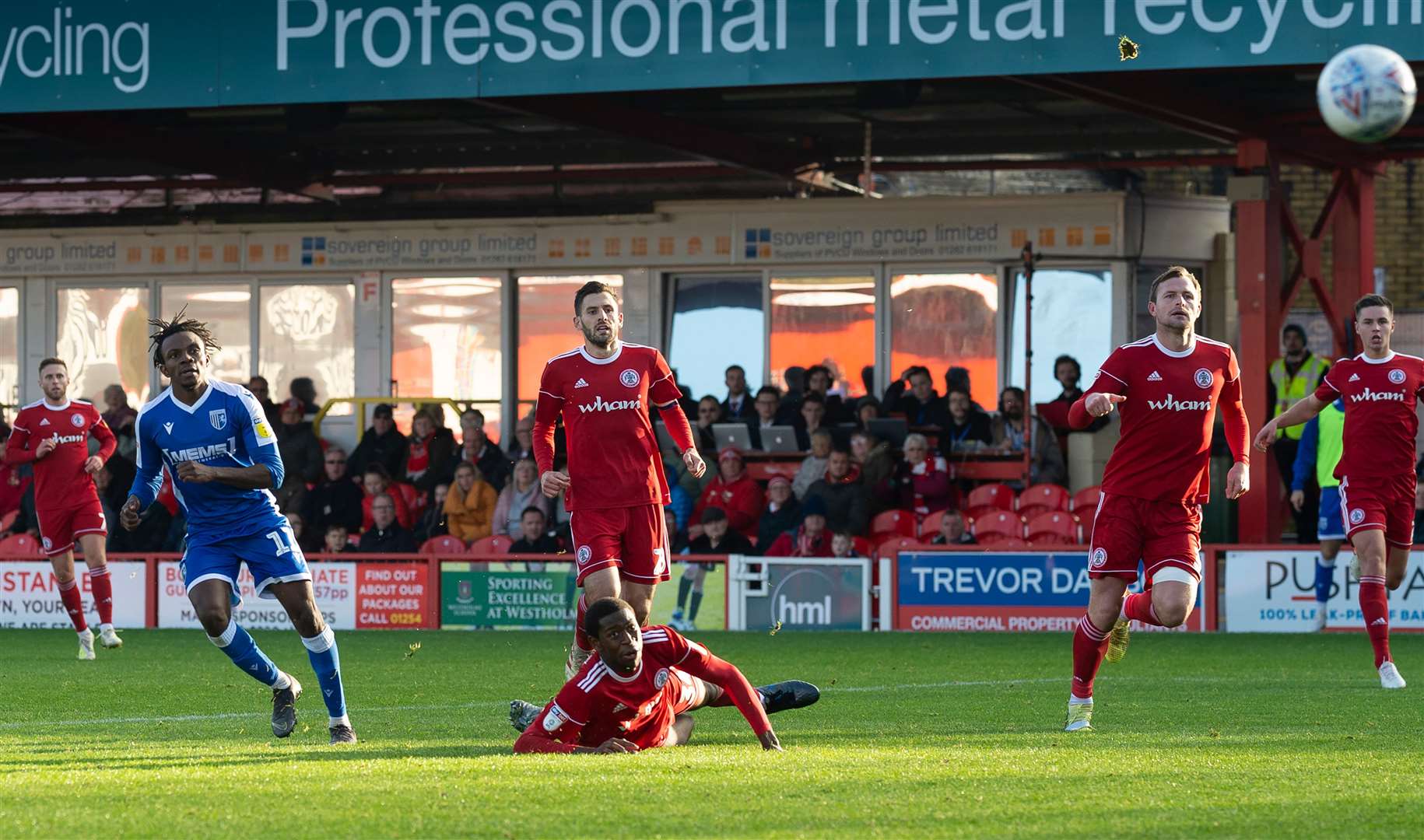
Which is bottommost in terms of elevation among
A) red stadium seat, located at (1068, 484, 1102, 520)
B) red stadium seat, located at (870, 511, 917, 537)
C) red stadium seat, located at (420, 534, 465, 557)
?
red stadium seat, located at (420, 534, 465, 557)

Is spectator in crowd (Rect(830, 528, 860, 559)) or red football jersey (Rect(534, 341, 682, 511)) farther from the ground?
red football jersey (Rect(534, 341, 682, 511))

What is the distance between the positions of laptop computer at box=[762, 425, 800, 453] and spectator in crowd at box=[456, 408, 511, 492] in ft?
8.57

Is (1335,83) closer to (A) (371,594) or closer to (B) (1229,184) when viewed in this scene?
(B) (1229,184)

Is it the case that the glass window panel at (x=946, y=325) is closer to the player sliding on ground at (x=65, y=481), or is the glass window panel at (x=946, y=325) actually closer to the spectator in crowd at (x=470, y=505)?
the spectator in crowd at (x=470, y=505)

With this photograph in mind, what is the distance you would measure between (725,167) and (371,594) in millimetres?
7008

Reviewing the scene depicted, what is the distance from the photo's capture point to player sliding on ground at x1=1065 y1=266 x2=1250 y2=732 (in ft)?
29.2

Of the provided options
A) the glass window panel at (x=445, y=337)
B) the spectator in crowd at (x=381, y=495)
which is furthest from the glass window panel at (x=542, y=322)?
the spectator in crowd at (x=381, y=495)

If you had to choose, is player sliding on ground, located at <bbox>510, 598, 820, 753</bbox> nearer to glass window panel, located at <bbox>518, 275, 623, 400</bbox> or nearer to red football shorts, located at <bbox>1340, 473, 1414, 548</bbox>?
red football shorts, located at <bbox>1340, 473, 1414, 548</bbox>

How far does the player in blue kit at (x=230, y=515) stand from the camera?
28.6 ft

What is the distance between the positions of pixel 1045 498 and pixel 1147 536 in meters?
11.0

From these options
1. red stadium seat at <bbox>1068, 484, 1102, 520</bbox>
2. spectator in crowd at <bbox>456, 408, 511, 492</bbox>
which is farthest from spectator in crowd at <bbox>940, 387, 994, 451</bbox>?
spectator in crowd at <bbox>456, 408, 511, 492</bbox>

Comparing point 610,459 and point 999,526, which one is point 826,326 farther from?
point 610,459

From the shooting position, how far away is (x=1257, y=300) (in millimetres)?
18500

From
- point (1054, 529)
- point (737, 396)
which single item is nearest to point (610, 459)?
point (1054, 529)
